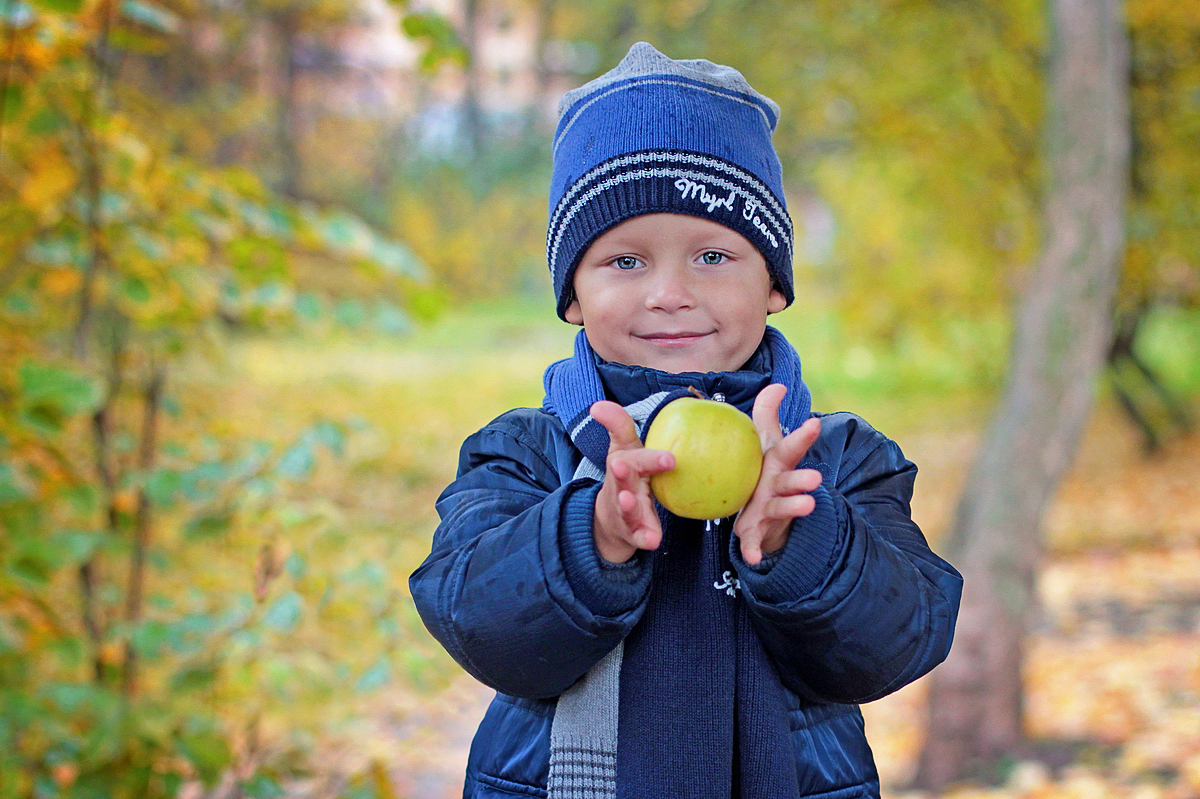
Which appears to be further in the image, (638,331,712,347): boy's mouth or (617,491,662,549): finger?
(638,331,712,347): boy's mouth

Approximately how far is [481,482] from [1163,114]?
728 cm

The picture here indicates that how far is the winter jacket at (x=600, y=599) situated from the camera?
46.9 inches

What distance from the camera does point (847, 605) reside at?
3.92ft

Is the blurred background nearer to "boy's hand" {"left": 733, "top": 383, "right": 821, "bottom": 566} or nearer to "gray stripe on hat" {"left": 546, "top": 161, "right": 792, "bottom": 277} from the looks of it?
"gray stripe on hat" {"left": 546, "top": 161, "right": 792, "bottom": 277}

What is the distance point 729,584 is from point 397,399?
11583 mm

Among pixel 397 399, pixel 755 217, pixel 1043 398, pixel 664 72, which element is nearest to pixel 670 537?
pixel 755 217

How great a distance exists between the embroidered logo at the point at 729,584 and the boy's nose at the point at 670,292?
35 cm

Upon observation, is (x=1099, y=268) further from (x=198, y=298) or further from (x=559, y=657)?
(x=559, y=657)

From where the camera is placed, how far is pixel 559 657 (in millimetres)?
1207

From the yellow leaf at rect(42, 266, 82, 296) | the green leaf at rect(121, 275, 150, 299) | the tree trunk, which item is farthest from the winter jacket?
the tree trunk

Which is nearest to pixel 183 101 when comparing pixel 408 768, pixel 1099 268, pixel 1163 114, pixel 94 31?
pixel 408 768

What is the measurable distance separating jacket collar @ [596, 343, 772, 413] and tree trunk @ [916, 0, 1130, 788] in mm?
3043

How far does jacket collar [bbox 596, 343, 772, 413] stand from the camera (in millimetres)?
1350

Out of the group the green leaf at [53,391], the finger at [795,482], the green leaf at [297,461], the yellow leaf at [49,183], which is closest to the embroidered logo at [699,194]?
the finger at [795,482]
